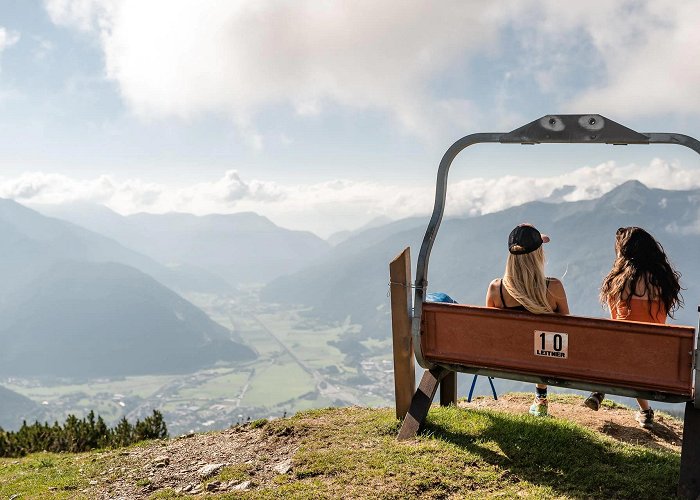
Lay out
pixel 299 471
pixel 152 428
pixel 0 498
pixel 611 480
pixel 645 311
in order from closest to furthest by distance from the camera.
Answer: pixel 611 480 < pixel 299 471 < pixel 645 311 < pixel 0 498 < pixel 152 428

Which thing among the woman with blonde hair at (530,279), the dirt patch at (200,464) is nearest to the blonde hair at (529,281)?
the woman with blonde hair at (530,279)

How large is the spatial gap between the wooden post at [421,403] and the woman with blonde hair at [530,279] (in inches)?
55.9

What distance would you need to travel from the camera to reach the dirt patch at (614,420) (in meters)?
8.34

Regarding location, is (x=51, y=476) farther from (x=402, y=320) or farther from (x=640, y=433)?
(x=640, y=433)

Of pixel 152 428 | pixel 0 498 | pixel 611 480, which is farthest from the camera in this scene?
pixel 152 428

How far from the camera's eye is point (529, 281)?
6.99m

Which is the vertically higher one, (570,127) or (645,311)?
(570,127)

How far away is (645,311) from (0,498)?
29.2 ft

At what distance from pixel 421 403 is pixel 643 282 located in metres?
3.11

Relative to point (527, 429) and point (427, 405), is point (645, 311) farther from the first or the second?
point (427, 405)

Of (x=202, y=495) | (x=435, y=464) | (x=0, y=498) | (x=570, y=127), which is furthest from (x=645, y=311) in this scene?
(x=0, y=498)

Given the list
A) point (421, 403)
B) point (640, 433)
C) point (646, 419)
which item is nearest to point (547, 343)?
point (421, 403)

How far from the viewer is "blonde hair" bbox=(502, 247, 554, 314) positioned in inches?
273

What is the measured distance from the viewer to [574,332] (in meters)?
6.50
